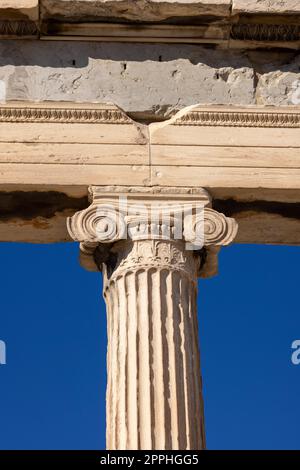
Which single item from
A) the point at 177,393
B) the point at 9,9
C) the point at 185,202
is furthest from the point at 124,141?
the point at 177,393

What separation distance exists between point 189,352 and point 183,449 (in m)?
1.31

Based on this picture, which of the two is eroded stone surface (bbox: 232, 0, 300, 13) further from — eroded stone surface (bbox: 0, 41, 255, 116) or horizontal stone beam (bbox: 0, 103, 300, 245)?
horizontal stone beam (bbox: 0, 103, 300, 245)

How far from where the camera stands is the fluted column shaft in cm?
1617

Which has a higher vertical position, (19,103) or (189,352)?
(19,103)

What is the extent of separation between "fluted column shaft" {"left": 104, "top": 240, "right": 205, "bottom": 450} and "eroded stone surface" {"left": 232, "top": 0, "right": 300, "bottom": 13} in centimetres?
339

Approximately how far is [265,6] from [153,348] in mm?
5004

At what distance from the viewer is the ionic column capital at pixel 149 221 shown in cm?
1747

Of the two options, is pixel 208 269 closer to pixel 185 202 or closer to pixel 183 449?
pixel 185 202

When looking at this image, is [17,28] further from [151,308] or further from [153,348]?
[153,348]

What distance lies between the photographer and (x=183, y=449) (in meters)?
16.0


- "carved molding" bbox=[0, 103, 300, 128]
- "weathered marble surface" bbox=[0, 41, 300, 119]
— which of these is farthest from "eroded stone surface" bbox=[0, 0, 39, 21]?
"carved molding" bbox=[0, 103, 300, 128]

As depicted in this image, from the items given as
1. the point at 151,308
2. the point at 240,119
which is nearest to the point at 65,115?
the point at 240,119

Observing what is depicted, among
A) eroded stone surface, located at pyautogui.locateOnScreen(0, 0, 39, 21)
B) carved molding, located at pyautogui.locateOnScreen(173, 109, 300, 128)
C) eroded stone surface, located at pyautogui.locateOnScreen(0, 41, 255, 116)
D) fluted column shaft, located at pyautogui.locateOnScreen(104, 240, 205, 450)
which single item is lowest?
fluted column shaft, located at pyautogui.locateOnScreen(104, 240, 205, 450)

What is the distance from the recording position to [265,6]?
61.8ft
